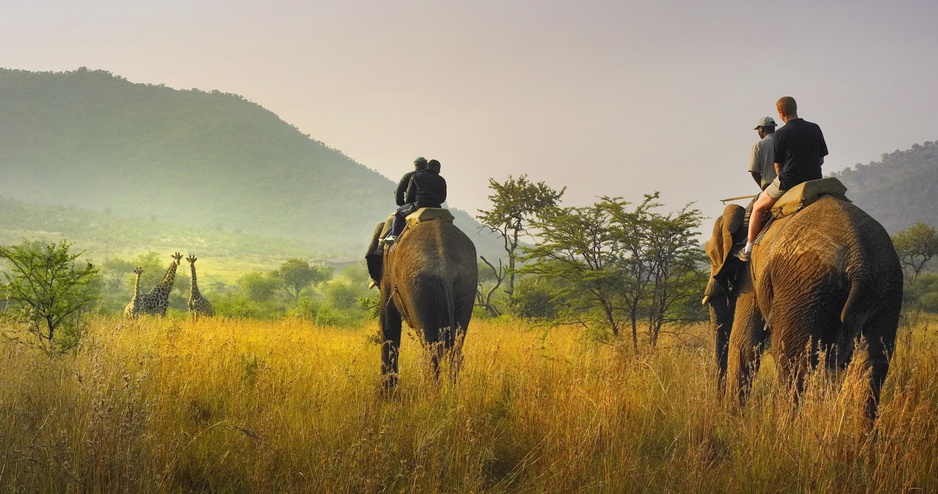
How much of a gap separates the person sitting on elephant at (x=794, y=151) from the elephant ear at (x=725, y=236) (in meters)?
0.70

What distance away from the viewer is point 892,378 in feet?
25.4

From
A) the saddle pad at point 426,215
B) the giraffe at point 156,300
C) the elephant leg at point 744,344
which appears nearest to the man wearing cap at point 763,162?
the elephant leg at point 744,344

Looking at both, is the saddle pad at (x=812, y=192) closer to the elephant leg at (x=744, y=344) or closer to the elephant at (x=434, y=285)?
the elephant leg at (x=744, y=344)

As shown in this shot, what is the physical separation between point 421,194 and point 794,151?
4.28m

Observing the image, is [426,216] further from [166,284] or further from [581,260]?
[166,284]

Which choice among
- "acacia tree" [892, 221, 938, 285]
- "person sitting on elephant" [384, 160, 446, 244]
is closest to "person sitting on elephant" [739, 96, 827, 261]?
"person sitting on elephant" [384, 160, 446, 244]

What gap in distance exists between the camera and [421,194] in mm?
7922

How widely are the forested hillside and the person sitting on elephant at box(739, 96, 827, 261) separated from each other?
120245 mm

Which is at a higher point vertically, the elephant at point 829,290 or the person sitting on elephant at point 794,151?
the person sitting on elephant at point 794,151

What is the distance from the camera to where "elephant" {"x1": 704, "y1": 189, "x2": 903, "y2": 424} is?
4.29 m

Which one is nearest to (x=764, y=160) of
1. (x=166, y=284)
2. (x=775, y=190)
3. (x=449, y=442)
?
(x=775, y=190)

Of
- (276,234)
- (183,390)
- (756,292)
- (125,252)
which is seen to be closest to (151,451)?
(183,390)

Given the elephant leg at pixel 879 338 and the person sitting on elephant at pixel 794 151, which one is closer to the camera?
the elephant leg at pixel 879 338

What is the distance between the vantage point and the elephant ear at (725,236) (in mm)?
6312
